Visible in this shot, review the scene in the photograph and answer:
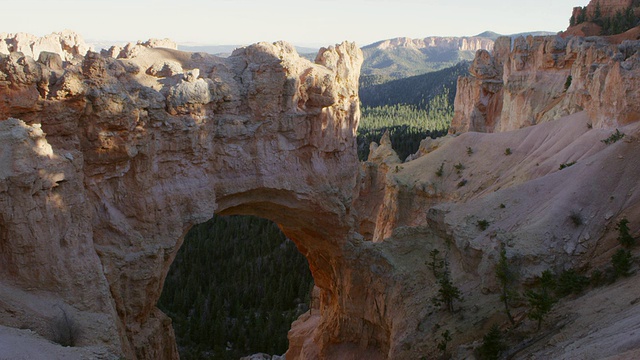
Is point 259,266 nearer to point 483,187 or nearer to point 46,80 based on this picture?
point 483,187

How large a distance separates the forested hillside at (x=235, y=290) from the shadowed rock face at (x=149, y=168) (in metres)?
9.71

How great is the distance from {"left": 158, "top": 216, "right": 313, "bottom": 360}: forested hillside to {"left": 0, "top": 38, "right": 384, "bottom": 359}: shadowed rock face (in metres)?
9.71

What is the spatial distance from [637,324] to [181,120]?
11561 millimetres

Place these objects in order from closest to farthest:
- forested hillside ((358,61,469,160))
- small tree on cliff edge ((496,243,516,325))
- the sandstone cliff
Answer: the sandstone cliff < small tree on cliff edge ((496,243,516,325)) < forested hillside ((358,61,469,160))

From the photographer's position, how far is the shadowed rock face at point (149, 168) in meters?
11.0

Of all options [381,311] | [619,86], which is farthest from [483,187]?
[381,311]

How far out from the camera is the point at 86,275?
38.4ft

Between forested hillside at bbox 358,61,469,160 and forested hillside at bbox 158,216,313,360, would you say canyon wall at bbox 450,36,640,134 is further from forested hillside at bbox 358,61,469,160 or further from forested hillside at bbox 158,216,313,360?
forested hillside at bbox 158,216,313,360

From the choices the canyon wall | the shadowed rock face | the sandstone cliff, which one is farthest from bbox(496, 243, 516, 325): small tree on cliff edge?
the canyon wall

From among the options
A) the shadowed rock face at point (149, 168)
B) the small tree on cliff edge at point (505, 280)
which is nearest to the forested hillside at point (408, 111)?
the shadowed rock face at point (149, 168)

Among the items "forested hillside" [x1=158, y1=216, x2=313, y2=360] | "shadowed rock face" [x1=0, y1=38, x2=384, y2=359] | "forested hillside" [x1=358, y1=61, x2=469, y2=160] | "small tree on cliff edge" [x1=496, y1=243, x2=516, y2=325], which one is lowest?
"forested hillside" [x1=158, y1=216, x2=313, y2=360]

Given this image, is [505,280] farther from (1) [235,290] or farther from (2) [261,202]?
(1) [235,290]

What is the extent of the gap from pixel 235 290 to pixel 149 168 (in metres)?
22.2

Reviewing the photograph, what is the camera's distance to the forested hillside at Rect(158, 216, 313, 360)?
2908cm
